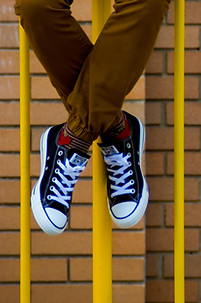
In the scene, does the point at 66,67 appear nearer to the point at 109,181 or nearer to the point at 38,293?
the point at 109,181

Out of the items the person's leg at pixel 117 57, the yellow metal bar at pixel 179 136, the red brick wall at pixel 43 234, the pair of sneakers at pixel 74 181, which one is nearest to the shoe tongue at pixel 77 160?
the pair of sneakers at pixel 74 181

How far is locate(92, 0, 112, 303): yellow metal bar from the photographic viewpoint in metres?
1.35

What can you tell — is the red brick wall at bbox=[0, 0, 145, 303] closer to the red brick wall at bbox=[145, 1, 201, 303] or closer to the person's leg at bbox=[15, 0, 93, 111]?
the red brick wall at bbox=[145, 1, 201, 303]

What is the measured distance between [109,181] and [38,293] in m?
0.99

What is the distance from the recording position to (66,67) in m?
1.24

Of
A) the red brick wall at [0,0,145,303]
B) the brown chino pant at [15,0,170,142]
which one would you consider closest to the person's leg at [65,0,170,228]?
the brown chino pant at [15,0,170,142]

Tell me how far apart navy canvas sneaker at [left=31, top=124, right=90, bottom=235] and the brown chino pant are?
90 mm

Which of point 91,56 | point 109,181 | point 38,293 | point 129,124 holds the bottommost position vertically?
point 38,293

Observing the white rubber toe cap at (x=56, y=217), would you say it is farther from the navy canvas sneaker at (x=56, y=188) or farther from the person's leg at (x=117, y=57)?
the person's leg at (x=117, y=57)

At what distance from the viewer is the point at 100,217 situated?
1.36 meters

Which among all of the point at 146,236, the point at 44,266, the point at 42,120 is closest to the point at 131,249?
the point at 146,236

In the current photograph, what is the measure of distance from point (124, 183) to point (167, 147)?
0.92 meters

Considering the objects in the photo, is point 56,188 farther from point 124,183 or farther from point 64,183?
point 124,183

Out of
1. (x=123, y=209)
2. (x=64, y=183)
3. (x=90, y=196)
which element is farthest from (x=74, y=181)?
(x=90, y=196)
